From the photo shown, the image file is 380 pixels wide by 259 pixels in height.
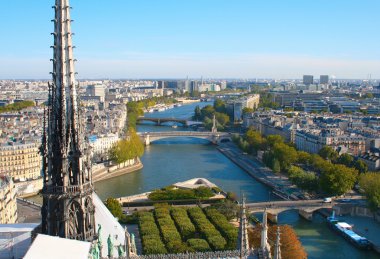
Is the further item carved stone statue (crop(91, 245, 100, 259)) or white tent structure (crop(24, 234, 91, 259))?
carved stone statue (crop(91, 245, 100, 259))

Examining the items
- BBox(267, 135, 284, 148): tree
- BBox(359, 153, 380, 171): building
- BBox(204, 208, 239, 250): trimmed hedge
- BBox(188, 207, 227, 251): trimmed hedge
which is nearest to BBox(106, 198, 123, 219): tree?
BBox(188, 207, 227, 251): trimmed hedge

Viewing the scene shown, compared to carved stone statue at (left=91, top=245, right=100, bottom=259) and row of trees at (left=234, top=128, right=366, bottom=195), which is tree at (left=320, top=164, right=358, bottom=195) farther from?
carved stone statue at (left=91, top=245, right=100, bottom=259)

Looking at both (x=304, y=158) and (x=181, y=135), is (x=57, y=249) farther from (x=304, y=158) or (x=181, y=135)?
(x=181, y=135)

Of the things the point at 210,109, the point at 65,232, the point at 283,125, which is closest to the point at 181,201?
the point at 65,232

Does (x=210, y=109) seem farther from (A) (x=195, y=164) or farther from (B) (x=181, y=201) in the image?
(B) (x=181, y=201)

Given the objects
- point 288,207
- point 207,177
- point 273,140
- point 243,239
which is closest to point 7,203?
point 288,207

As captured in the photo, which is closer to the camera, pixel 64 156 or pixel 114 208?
pixel 64 156

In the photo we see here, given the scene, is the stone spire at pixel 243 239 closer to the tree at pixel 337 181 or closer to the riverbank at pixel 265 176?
the tree at pixel 337 181
